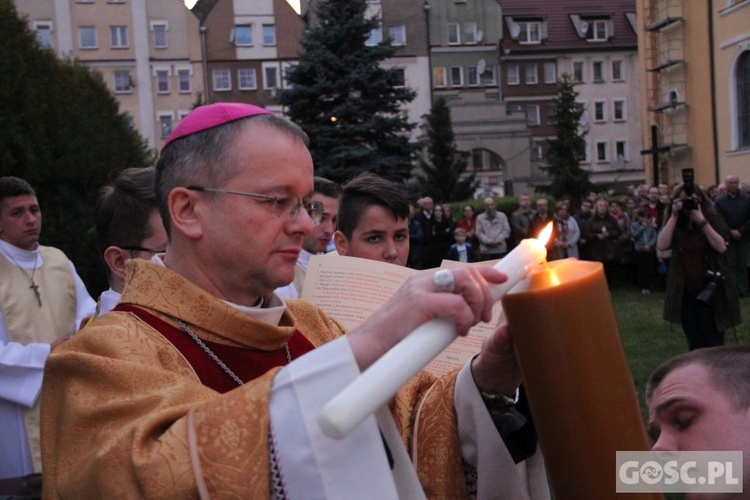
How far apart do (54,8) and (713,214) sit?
44.0 m

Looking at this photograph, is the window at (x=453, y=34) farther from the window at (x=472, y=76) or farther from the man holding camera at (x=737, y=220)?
the man holding camera at (x=737, y=220)

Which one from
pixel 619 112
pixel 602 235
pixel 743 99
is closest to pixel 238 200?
pixel 602 235

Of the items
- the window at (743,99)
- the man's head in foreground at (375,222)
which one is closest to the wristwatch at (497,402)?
the man's head in foreground at (375,222)

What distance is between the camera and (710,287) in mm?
7539

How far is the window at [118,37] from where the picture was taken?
46688 millimetres

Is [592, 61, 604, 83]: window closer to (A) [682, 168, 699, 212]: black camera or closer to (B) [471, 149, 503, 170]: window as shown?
(B) [471, 149, 503, 170]: window

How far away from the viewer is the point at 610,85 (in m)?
53.7

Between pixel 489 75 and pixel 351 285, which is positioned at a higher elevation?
pixel 489 75

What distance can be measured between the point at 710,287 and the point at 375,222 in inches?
178

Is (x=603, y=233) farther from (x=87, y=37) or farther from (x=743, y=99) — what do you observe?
(x=87, y=37)

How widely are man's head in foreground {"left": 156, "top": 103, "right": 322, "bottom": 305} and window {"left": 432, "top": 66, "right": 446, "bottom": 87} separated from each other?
50.2 metres

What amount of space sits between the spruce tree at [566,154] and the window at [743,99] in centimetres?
1181

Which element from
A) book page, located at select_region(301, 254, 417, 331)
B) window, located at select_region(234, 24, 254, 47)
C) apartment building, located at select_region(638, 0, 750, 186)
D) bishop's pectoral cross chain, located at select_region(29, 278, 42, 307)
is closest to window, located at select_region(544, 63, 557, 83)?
window, located at select_region(234, 24, 254, 47)

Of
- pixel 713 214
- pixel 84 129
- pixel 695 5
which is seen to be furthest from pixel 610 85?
pixel 713 214
